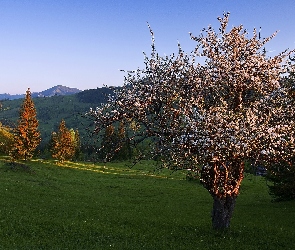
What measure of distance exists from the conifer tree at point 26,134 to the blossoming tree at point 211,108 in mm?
62215

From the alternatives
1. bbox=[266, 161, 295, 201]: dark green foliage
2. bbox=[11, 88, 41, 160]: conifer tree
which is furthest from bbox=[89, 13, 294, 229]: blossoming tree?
bbox=[11, 88, 41, 160]: conifer tree

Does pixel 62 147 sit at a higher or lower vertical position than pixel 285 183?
lower

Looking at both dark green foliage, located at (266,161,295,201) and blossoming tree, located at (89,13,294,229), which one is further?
dark green foliage, located at (266,161,295,201)

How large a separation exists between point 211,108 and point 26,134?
68640 millimetres

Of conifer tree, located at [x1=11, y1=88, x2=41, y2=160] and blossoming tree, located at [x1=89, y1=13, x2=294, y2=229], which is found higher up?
blossoming tree, located at [x1=89, y1=13, x2=294, y2=229]

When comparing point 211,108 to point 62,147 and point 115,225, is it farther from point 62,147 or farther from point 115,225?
point 62,147

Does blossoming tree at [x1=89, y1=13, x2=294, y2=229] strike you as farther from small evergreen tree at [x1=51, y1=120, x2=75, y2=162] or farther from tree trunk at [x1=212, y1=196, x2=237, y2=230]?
small evergreen tree at [x1=51, y1=120, x2=75, y2=162]

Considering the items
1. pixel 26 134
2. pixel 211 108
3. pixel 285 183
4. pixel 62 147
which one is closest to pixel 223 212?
pixel 211 108

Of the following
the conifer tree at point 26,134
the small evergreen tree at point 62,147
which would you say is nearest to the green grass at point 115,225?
the conifer tree at point 26,134

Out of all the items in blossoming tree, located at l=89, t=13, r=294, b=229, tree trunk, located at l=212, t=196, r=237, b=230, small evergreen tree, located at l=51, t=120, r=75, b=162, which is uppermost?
blossoming tree, located at l=89, t=13, r=294, b=229

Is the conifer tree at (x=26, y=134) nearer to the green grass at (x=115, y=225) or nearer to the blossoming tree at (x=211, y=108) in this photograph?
the green grass at (x=115, y=225)

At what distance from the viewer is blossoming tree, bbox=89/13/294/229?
16672mm

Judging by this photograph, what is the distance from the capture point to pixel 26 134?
7794 centimetres

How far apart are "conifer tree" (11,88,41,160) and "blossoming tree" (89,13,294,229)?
6221cm
